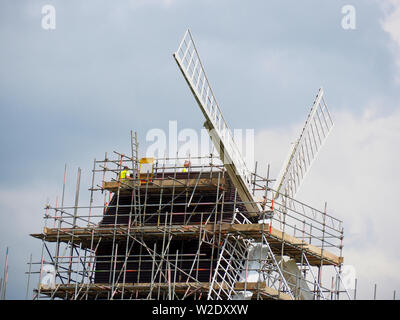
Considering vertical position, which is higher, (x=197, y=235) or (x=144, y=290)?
(x=197, y=235)

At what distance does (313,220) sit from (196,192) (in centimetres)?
489

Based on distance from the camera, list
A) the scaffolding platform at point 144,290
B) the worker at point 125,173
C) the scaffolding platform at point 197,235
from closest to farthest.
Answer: the scaffolding platform at point 144,290 → the scaffolding platform at point 197,235 → the worker at point 125,173

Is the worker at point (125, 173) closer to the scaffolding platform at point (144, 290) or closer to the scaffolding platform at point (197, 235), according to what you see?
the scaffolding platform at point (197, 235)

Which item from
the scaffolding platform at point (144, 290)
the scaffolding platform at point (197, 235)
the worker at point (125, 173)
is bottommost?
the scaffolding platform at point (144, 290)

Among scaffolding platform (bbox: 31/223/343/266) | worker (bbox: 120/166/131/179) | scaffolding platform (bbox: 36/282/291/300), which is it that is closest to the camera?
scaffolding platform (bbox: 36/282/291/300)

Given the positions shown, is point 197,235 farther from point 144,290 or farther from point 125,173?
point 125,173

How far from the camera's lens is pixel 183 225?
47562 mm

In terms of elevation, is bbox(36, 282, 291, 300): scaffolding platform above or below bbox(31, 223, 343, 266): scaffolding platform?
below

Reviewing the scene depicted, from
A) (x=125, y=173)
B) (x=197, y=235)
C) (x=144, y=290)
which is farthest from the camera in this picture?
(x=125, y=173)

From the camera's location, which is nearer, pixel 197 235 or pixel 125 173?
pixel 197 235

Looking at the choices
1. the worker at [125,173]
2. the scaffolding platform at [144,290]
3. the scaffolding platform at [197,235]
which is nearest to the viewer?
the scaffolding platform at [144,290]

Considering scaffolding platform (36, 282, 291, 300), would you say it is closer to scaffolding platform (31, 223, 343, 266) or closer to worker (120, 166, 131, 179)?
scaffolding platform (31, 223, 343, 266)

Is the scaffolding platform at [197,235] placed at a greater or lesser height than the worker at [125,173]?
lesser
